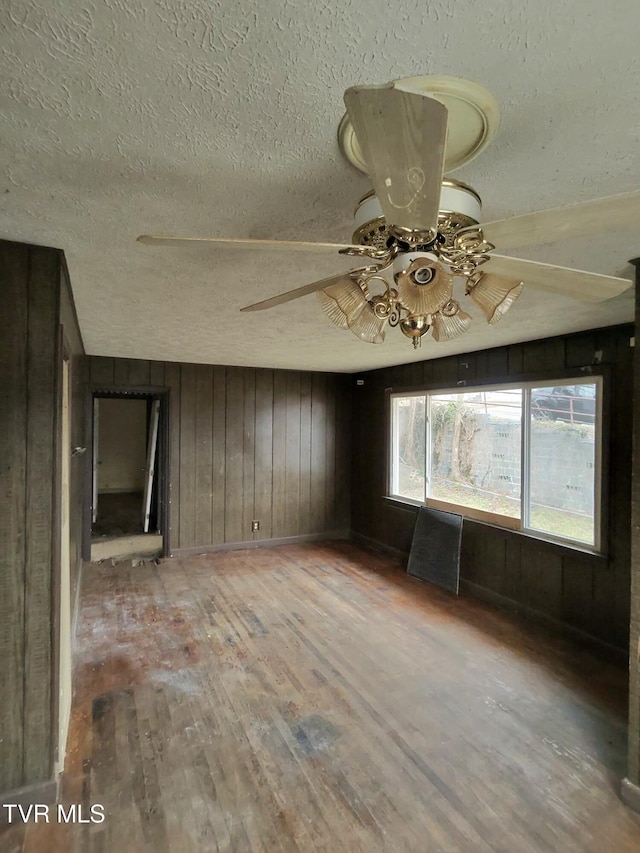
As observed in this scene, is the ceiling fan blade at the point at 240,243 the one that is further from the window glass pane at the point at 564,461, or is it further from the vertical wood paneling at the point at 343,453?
the vertical wood paneling at the point at 343,453

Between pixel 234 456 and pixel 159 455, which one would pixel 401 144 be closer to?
pixel 234 456

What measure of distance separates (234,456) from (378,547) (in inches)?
83.3

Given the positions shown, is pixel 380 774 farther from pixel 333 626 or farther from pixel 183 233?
pixel 183 233

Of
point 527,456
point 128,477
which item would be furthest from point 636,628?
point 128,477

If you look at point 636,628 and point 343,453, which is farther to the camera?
point 343,453

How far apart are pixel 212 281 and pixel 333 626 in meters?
2.68

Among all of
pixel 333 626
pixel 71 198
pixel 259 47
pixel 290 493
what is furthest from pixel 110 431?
pixel 259 47

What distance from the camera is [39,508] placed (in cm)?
174

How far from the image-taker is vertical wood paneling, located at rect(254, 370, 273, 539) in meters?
5.46

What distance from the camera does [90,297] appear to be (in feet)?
7.80

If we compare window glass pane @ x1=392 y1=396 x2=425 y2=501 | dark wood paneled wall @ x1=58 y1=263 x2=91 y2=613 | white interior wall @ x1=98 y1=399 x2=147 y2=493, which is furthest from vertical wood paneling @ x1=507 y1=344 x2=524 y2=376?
white interior wall @ x1=98 y1=399 x2=147 y2=493

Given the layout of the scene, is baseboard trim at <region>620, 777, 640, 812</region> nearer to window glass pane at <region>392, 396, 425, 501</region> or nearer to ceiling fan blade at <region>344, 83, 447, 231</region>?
ceiling fan blade at <region>344, 83, 447, 231</region>

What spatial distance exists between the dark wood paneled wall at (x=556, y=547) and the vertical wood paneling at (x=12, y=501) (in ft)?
11.1

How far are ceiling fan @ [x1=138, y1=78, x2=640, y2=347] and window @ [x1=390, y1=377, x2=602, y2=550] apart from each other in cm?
220
